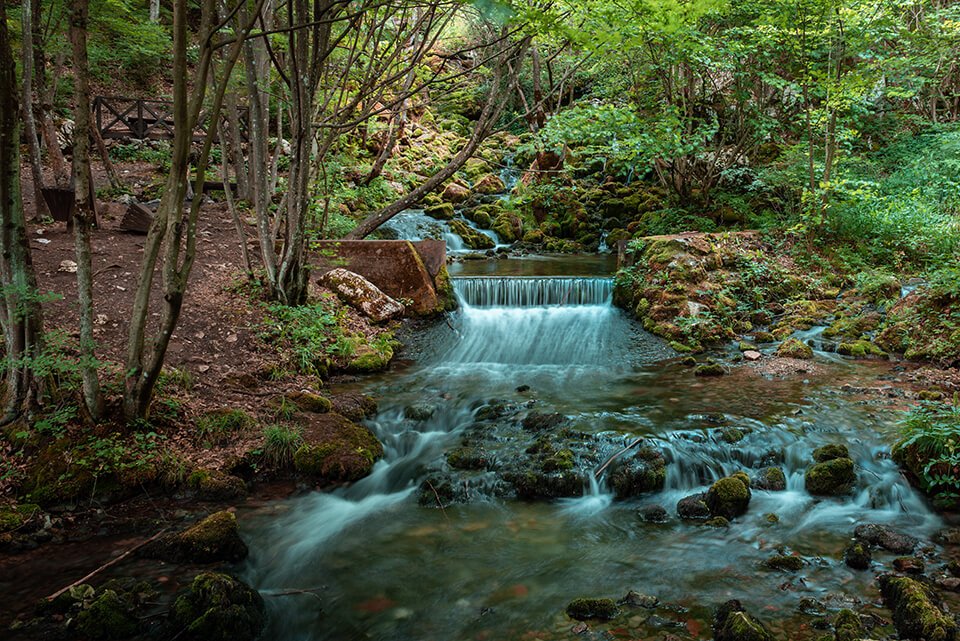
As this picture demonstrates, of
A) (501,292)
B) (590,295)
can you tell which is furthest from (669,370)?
(501,292)

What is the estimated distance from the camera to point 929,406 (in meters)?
5.18

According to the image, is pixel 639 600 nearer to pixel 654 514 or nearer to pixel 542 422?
pixel 654 514

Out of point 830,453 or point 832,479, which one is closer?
point 832,479

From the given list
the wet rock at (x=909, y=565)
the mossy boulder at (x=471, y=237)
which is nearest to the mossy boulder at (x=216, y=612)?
the wet rock at (x=909, y=565)

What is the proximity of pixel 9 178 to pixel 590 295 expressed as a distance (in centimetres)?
871

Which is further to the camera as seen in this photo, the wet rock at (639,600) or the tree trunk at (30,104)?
the tree trunk at (30,104)

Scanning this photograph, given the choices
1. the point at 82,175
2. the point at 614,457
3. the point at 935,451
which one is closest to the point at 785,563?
the point at 614,457

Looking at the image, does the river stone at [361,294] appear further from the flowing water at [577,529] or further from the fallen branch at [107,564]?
the fallen branch at [107,564]

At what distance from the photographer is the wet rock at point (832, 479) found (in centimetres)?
474

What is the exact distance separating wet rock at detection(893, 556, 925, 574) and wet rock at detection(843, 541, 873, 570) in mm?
148

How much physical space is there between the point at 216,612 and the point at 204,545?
80 cm

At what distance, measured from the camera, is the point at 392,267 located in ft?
31.6

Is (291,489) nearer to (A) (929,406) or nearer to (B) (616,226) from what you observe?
(A) (929,406)

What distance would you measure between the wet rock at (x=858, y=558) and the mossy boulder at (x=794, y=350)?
4797 mm
